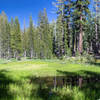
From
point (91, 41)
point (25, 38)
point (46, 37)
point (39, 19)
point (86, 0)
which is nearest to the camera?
point (86, 0)

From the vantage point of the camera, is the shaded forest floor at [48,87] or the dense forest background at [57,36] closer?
the shaded forest floor at [48,87]

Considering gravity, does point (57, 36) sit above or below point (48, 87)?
above

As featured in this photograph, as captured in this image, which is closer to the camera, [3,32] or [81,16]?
[81,16]

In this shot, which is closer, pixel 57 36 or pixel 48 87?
pixel 48 87

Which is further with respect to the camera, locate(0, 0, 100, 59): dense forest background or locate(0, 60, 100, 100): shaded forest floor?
locate(0, 0, 100, 59): dense forest background

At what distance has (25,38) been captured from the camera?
61531 millimetres

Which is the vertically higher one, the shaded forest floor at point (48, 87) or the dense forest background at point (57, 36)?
the dense forest background at point (57, 36)

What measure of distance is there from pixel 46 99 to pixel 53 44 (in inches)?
1660

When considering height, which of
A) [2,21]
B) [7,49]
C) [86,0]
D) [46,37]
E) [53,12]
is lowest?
[7,49]

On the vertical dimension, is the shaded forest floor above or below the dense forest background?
below

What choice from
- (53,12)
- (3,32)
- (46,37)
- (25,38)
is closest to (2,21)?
(3,32)

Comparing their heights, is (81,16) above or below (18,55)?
above

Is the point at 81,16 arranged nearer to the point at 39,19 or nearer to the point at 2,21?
the point at 39,19

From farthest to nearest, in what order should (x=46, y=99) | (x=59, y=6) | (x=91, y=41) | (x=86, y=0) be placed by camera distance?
(x=91, y=41) → (x=59, y=6) → (x=86, y=0) → (x=46, y=99)
